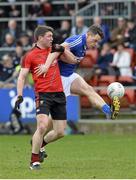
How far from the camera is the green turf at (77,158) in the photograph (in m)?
11.8

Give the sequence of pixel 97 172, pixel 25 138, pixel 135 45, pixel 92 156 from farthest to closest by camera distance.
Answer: pixel 135 45 < pixel 25 138 < pixel 92 156 < pixel 97 172

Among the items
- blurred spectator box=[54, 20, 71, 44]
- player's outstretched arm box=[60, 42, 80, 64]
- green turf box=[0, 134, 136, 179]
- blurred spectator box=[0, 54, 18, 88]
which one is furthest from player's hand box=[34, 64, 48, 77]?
blurred spectator box=[54, 20, 71, 44]

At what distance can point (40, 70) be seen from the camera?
12.6 meters

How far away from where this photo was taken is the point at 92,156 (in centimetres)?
1524

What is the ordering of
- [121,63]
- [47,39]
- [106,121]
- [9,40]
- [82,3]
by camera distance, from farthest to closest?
[82,3]
[9,40]
[121,63]
[106,121]
[47,39]

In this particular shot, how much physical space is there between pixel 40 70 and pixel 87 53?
1138 cm

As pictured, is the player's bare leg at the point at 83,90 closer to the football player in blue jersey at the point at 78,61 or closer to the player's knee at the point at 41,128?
the football player in blue jersey at the point at 78,61

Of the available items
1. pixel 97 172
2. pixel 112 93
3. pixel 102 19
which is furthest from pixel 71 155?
pixel 102 19

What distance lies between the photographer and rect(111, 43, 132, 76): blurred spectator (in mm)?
23047

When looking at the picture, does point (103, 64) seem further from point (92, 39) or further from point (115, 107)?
point (115, 107)

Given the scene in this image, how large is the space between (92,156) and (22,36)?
10793 millimetres

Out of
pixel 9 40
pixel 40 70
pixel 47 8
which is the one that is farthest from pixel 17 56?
pixel 40 70

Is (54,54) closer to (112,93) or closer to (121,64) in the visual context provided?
(112,93)

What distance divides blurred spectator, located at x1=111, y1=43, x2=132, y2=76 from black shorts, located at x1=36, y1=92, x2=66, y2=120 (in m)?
10.2
